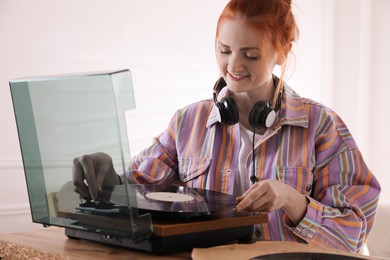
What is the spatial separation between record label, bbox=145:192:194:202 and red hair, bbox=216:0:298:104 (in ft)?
1.81

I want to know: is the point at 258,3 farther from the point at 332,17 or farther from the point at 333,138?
the point at 332,17

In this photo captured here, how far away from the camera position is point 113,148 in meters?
Result: 0.89

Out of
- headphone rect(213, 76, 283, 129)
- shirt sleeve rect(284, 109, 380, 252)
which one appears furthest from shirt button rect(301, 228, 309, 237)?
headphone rect(213, 76, 283, 129)

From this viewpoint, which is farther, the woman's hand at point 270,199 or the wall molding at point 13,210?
the wall molding at point 13,210

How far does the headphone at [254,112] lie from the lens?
145 cm

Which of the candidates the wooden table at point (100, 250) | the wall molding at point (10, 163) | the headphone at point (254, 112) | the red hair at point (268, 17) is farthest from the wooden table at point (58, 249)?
the wall molding at point (10, 163)

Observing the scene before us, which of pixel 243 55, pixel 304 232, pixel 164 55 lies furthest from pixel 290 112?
pixel 164 55

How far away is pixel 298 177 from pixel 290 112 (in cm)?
18

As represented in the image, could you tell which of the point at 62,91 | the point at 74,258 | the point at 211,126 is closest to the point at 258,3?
the point at 211,126

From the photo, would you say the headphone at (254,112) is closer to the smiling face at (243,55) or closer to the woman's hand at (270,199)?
the smiling face at (243,55)

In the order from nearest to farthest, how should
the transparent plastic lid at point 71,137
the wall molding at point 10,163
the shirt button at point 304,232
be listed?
the transparent plastic lid at point 71,137 → the shirt button at point 304,232 → the wall molding at point 10,163

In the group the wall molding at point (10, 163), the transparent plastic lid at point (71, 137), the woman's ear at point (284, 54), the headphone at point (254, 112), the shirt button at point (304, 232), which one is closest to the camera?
the transparent plastic lid at point (71, 137)

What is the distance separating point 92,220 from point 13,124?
58.7 inches

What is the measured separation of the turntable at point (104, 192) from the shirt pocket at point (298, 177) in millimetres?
360
